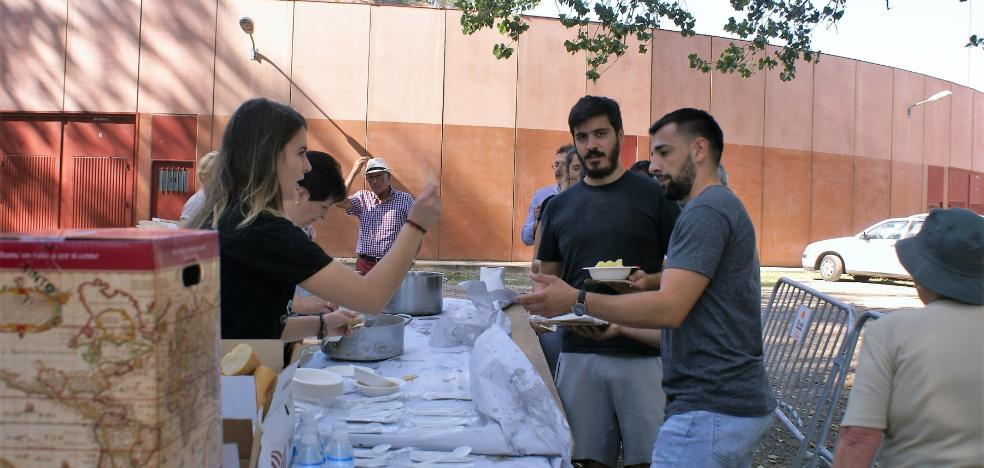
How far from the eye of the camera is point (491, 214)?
15.0m

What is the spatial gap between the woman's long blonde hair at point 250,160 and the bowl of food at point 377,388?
0.67 metres

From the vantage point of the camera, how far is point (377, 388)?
2135mm

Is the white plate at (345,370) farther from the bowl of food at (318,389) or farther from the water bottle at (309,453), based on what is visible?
the water bottle at (309,453)

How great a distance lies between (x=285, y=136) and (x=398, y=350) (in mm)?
1111

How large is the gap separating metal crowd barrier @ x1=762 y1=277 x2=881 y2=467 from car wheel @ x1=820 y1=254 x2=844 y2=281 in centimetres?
1249

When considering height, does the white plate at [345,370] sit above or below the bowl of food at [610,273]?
below

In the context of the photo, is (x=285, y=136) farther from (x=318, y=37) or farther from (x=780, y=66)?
(x=780, y=66)

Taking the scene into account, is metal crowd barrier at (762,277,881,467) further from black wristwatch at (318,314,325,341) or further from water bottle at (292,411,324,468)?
water bottle at (292,411,324,468)

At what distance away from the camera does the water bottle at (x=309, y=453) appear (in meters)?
1.46

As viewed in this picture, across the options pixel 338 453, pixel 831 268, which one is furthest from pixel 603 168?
pixel 831 268

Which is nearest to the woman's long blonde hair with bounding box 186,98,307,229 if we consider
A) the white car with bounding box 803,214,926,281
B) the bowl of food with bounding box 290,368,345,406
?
the bowl of food with bounding box 290,368,345,406

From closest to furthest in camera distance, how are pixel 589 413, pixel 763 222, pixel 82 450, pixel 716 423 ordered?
pixel 82 450 < pixel 716 423 < pixel 589 413 < pixel 763 222

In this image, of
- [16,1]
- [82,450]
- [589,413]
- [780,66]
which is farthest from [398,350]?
[780,66]

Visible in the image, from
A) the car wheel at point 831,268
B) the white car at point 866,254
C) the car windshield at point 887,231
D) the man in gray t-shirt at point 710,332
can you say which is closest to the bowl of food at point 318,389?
the man in gray t-shirt at point 710,332
